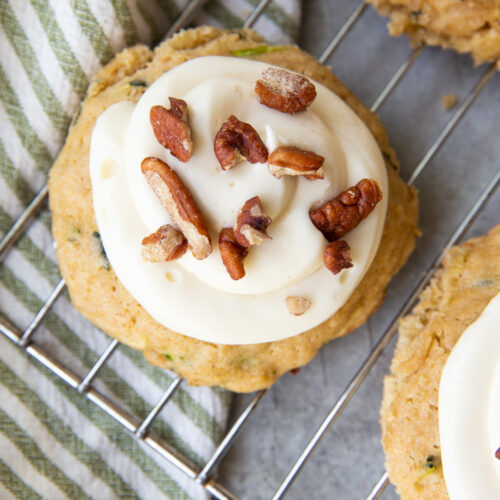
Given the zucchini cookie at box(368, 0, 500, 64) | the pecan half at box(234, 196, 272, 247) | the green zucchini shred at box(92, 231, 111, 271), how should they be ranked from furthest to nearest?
1. the zucchini cookie at box(368, 0, 500, 64)
2. the green zucchini shred at box(92, 231, 111, 271)
3. the pecan half at box(234, 196, 272, 247)

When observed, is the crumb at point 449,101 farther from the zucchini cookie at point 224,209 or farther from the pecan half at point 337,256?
the pecan half at point 337,256

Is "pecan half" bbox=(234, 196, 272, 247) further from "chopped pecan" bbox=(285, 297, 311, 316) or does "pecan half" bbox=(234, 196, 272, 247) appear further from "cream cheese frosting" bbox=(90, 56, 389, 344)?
"chopped pecan" bbox=(285, 297, 311, 316)

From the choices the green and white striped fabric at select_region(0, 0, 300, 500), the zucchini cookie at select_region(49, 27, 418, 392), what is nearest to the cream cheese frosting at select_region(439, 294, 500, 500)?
the zucchini cookie at select_region(49, 27, 418, 392)

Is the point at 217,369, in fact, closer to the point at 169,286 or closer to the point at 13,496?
the point at 169,286

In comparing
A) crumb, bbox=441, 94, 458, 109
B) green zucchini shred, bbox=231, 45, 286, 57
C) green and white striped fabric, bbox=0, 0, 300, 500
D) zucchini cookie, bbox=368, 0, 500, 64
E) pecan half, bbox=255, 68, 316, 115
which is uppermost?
zucchini cookie, bbox=368, 0, 500, 64

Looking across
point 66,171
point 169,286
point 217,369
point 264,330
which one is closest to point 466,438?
point 264,330

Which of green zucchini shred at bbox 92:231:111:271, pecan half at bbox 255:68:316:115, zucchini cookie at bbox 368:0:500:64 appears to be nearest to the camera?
pecan half at bbox 255:68:316:115

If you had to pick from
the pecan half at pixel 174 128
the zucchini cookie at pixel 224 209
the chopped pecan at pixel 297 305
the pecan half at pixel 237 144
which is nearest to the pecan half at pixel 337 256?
the zucchini cookie at pixel 224 209

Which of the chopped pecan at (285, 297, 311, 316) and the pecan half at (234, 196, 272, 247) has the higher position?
the pecan half at (234, 196, 272, 247)
